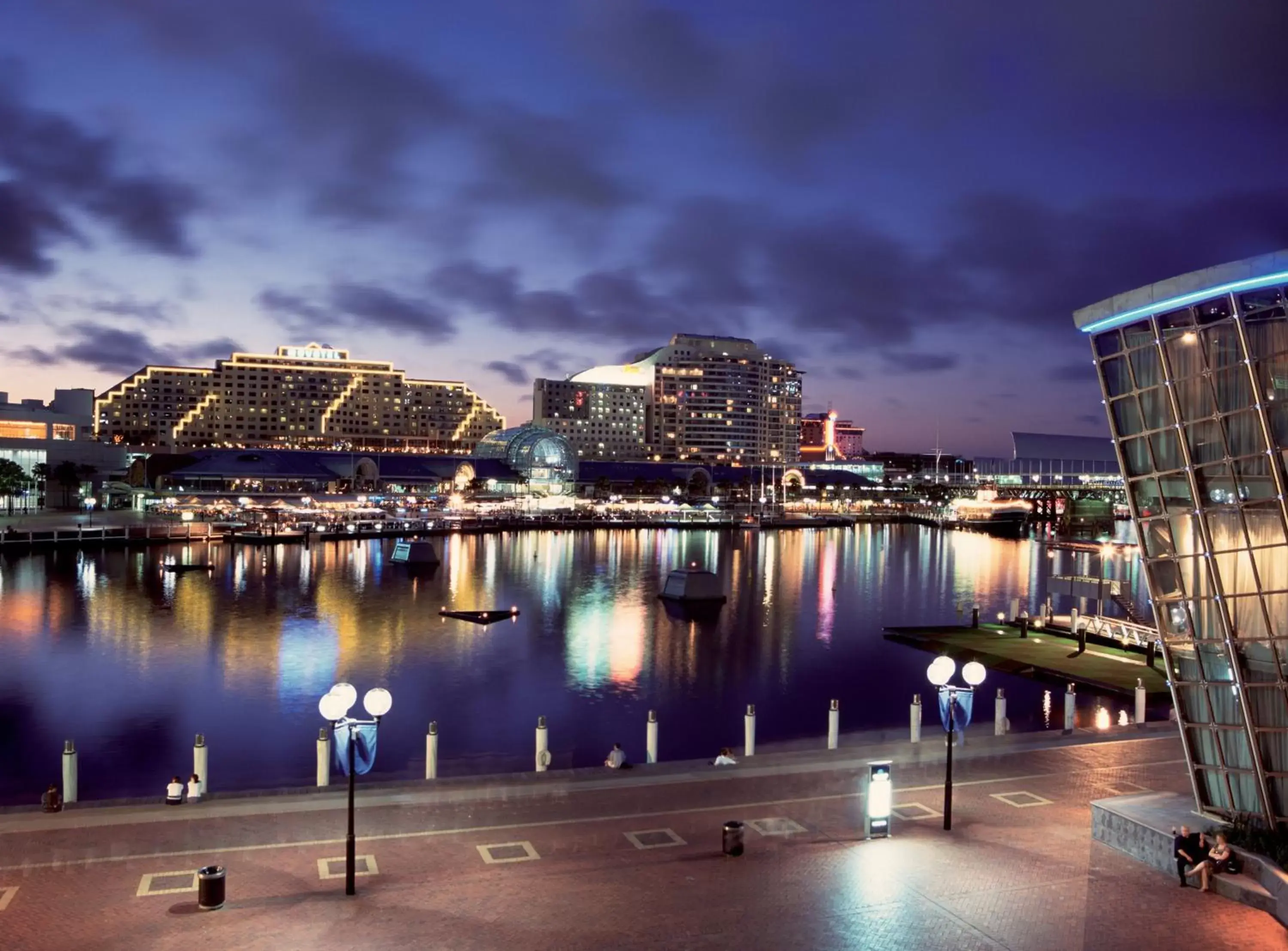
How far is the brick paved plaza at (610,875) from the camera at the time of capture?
10.6 meters

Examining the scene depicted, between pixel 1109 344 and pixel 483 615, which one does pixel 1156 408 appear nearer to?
pixel 1109 344

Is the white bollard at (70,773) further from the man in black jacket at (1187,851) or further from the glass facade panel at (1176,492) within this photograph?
the glass facade panel at (1176,492)

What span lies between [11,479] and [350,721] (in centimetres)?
9380

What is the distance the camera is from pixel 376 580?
2498 inches

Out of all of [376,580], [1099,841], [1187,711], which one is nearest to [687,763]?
[1099,841]

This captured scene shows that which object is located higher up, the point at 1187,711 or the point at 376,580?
the point at 376,580

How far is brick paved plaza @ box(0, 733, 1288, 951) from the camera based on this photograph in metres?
10.6

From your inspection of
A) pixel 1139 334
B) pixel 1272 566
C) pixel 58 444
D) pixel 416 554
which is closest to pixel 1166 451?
pixel 1139 334

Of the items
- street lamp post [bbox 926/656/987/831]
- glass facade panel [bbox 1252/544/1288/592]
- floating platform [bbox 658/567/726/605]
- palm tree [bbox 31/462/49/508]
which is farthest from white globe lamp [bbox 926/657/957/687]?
palm tree [bbox 31/462/49/508]

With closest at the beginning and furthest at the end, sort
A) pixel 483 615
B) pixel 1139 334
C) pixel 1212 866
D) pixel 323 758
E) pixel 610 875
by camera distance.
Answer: pixel 1212 866
pixel 610 875
pixel 1139 334
pixel 323 758
pixel 483 615

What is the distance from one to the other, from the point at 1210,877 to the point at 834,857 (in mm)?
4503

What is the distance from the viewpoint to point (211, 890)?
36.0 ft

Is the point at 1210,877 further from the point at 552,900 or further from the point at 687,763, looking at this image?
the point at 687,763

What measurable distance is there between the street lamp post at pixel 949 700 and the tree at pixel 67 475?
4308 inches
